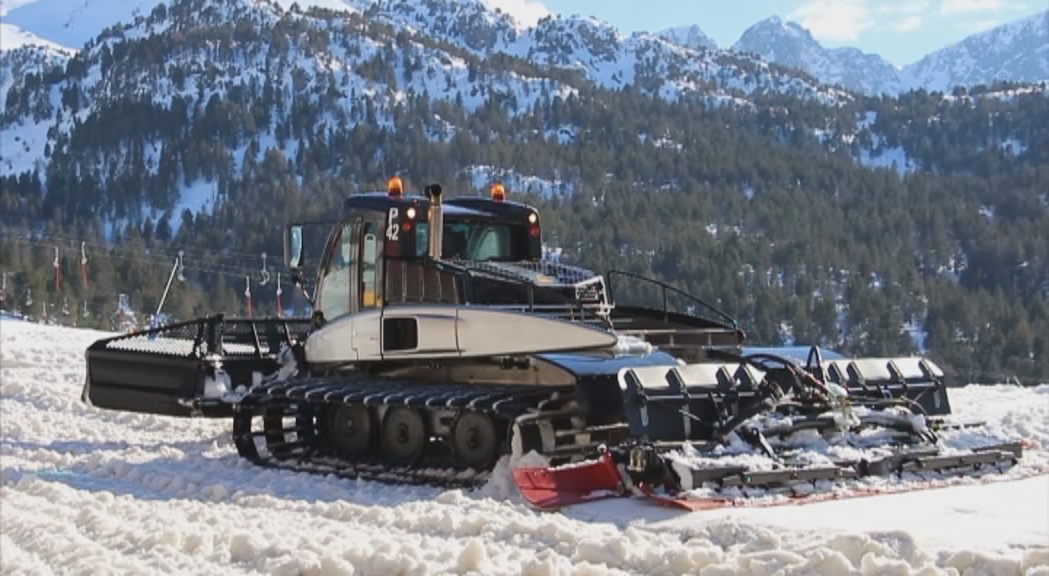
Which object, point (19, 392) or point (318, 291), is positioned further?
point (19, 392)

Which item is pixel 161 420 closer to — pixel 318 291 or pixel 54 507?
pixel 318 291

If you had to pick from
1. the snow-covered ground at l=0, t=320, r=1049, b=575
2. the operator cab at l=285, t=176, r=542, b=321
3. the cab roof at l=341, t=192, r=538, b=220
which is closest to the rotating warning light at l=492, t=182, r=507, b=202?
the operator cab at l=285, t=176, r=542, b=321

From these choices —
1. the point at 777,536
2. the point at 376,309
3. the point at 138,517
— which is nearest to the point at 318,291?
the point at 376,309

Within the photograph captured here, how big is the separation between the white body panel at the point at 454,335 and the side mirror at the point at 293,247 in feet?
2.75

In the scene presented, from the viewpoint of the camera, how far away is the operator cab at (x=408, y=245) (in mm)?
12102

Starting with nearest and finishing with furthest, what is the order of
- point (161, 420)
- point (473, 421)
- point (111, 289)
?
point (473, 421) → point (161, 420) → point (111, 289)

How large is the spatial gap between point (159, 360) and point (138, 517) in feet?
15.4

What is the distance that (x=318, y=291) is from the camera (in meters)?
A: 13.6

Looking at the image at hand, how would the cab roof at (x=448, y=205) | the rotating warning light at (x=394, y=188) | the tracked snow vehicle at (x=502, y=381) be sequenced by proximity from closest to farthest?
the tracked snow vehicle at (x=502, y=381), the cab roof at (x=448, y=205), the rotating warning light at (x=394, y=188)

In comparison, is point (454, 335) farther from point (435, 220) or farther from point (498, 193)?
point (498, 193)

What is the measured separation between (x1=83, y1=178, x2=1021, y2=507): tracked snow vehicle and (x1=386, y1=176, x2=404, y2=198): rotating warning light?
0.08 ft

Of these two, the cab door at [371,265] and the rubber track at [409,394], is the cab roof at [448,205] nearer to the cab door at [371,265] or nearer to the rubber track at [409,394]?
the cab door at [371,265]

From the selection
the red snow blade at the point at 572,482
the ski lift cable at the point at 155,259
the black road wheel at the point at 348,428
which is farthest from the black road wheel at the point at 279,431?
the ski lift cable at the point at 155,259

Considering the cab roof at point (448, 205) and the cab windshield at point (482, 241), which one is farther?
the cab windshield at point (482, 241)
